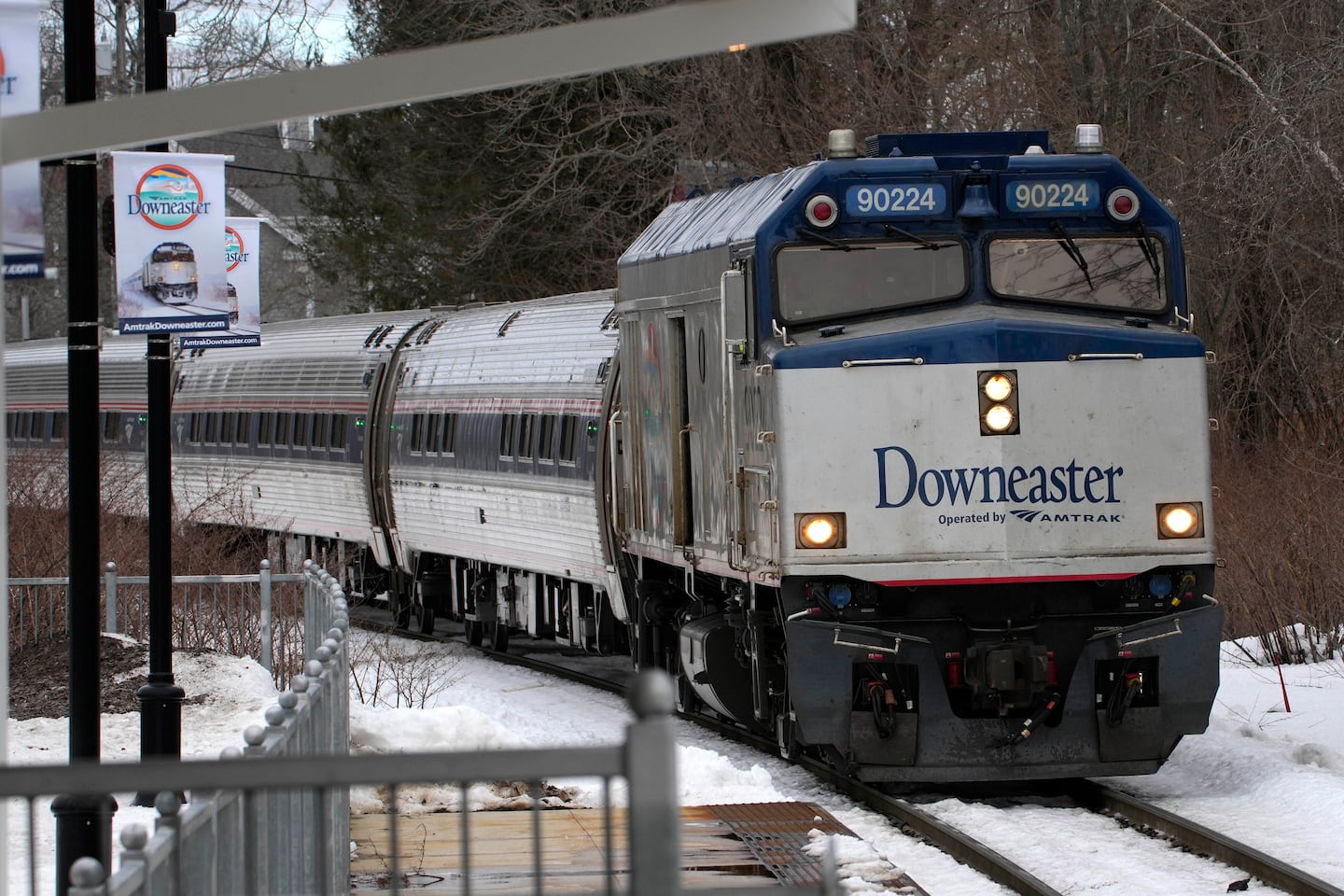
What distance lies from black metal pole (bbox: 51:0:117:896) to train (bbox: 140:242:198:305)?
2232 mm

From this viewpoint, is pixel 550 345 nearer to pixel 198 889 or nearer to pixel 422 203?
pixel 198 889

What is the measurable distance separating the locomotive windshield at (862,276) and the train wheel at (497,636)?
9660mm

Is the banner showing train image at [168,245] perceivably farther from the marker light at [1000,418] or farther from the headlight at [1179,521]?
the headlight at [1179,521]

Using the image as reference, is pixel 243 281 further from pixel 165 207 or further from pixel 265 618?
pixel 165 207

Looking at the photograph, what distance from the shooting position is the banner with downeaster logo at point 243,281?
46.0 ft

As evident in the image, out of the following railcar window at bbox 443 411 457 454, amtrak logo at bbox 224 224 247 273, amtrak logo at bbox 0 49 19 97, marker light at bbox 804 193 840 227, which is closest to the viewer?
amtrak logo at bbox 0 49 19 97

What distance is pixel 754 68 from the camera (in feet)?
86.1

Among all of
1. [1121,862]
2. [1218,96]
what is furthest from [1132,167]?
[1121,862]

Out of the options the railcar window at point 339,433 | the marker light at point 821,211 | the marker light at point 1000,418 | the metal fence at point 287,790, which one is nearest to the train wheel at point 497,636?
the railcar window at point 339,433

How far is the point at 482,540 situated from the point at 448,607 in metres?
3.00

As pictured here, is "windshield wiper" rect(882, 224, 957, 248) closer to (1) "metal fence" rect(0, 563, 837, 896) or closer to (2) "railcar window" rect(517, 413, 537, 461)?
(1) "metal fence" rect(0, 563, 837, 896)

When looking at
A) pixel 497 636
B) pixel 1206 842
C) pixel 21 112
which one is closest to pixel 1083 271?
pixel 1206 842

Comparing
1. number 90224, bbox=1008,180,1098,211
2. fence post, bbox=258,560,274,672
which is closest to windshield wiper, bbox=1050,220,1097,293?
number 90224, bbox=1008,180,1098,211

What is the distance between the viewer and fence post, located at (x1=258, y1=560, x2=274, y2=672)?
46.2 ft
